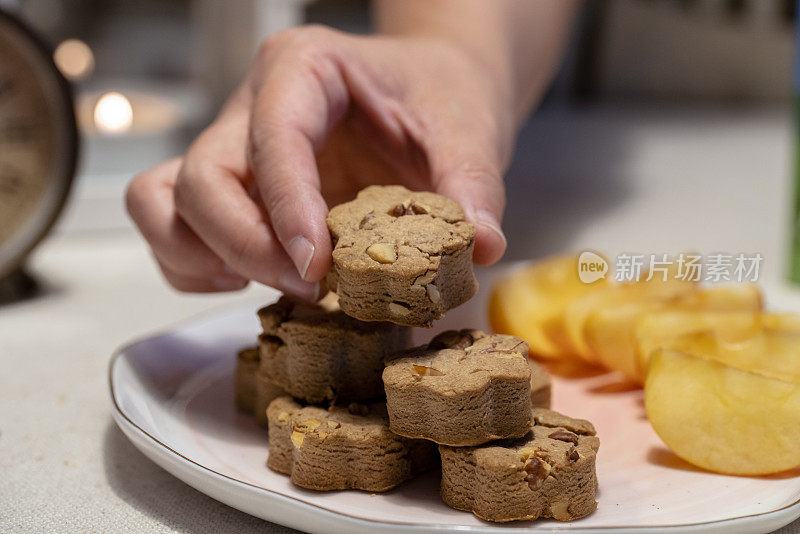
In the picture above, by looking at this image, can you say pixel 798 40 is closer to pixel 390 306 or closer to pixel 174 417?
pixel 390 306

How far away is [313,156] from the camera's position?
3.20 feet

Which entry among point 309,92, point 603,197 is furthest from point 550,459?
point 603,197

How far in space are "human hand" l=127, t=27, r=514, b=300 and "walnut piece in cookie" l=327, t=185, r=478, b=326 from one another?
44 millimetres

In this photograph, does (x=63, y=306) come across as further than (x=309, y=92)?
Yes

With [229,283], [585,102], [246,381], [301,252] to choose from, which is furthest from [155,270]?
[585,102]

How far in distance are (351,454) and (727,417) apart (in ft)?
1.18

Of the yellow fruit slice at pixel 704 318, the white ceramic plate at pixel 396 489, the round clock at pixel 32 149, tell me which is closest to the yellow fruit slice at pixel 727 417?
the white ceramic plate at pixel 396 489

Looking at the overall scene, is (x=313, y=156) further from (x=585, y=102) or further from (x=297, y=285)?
(x=585, y=102)

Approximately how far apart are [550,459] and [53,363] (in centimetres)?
82

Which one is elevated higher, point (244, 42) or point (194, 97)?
point (244, 42)

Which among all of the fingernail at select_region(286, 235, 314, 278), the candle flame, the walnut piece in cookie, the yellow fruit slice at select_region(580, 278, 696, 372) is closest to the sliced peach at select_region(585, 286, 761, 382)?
the yellow fruit slice at select_region(580, 278, 696, 372)

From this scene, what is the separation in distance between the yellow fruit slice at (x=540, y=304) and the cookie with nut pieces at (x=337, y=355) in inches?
11.7

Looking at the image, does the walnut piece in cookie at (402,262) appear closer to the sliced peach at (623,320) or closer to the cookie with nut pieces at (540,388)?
the cookie with nut pieces at (540,388)

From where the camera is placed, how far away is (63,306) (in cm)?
150
